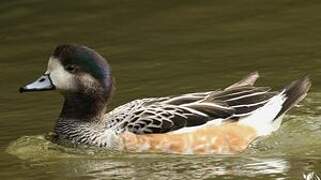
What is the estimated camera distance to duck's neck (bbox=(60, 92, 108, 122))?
9.84m

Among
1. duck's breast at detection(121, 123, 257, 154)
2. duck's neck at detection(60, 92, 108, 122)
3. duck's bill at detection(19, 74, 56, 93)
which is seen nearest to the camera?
duck's breast at detection(121, 123, 257, 154)

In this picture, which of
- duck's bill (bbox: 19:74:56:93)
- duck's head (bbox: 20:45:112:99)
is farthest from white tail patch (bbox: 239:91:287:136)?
duck's bill (bbox: 19:74:56:93)

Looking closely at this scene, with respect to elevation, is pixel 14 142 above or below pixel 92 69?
below

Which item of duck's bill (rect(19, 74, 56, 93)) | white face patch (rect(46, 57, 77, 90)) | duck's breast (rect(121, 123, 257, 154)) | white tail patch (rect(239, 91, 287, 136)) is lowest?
duck's breast (rect(121, 123, 257, 154))

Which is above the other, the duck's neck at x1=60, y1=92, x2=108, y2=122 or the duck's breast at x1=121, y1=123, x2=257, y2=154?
the duck's neck at x1=60, y1=92, x2=108, y2=122

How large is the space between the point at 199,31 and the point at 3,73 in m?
2.49

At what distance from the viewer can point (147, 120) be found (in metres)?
9.45

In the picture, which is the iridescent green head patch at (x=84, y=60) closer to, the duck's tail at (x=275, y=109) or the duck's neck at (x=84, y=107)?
the duck's neck at (x=84, y=107)

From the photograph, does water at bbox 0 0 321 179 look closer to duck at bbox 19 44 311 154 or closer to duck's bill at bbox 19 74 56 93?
duck at bbox 19 44 311 154

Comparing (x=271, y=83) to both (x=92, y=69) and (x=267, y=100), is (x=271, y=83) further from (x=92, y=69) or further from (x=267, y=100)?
(x=92, y=69)

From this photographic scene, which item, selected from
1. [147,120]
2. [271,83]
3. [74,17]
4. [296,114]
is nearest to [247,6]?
[74,17]

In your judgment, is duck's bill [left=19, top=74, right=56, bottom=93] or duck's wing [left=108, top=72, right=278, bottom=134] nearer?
duck's wing [left=108, top=72, right=278, bottom=134]

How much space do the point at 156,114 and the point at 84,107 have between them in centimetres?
76

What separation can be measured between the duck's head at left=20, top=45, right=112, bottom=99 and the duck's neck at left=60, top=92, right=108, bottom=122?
0.16 feet
